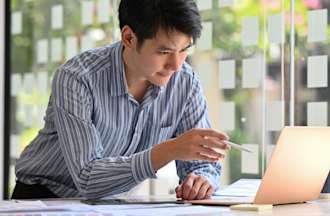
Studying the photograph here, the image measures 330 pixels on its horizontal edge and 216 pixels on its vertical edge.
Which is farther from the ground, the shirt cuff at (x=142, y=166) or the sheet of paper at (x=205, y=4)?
the sheet of paper at (x=205, y=4)

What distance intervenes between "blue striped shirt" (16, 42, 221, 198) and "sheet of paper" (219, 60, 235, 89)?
102cm

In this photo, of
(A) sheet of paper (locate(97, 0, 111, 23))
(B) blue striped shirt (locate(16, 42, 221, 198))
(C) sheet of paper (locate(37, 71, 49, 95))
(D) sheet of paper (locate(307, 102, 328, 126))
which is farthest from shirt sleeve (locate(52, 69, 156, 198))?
(C) sheet of paper (locate(37, 71, 49, 95))

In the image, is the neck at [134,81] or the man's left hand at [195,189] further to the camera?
the neck at [134,81]

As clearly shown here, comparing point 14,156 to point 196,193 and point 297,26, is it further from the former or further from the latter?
point 196,193

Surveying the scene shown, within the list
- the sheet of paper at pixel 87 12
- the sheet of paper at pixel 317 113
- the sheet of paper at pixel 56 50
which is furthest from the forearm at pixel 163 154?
the sheet of paper at pixel 56 50

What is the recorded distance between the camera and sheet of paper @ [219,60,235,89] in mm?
3193

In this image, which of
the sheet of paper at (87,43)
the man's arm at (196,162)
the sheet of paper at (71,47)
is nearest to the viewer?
the man's arm at (196,162)

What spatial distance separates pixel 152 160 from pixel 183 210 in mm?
268

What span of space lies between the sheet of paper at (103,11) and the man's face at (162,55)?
1974 mm

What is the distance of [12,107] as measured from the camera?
4.69m

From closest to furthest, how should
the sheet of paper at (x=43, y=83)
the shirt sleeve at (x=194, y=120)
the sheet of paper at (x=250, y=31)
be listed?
the shirt sleeve at (x=194, y=120)
the sheet of paper at (x=250, y=31)
the sheet of paper at (x=43, y=83)

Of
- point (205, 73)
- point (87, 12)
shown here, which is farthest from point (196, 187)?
point (87, 12)

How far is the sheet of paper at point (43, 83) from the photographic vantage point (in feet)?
14.6

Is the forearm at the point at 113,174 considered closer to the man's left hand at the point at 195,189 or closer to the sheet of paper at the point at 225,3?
the man's left hand at the point at 195,189
